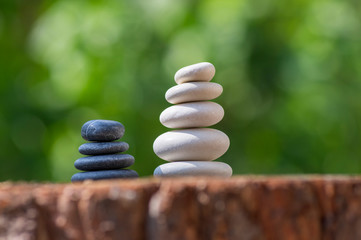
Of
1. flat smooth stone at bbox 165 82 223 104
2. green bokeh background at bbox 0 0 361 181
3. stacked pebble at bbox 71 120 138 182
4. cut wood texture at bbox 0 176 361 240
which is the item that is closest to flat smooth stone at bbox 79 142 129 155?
stacked pebble at bbox 71 120 138 182

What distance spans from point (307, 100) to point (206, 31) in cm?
132

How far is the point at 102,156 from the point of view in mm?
1796

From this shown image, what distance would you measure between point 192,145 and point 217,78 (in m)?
3.78

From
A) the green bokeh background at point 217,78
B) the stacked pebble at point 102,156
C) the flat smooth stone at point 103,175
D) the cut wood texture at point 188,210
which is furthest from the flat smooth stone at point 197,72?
the green bokeh background at point 217,78

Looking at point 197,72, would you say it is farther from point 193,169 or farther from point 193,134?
point 193,169

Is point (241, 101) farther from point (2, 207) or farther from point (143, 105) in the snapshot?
point (2, 207)

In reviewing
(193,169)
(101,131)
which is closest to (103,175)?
(101,131)

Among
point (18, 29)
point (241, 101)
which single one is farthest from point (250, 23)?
point (18, 29)

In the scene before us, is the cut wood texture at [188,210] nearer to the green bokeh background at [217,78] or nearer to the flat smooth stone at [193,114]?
the flat smooth stone at [193,114]

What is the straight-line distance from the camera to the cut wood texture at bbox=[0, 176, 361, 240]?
121cm

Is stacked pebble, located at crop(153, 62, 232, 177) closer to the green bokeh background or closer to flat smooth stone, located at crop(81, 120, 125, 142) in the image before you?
flat smooth stone, located at crop(81, 120, 125, 142)

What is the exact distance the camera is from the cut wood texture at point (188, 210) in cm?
121

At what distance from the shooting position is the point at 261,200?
1.23m

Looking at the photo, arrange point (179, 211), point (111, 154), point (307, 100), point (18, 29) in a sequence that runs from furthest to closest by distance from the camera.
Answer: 1. point (18, 29)
2. point (307, 100)
3. point (111, 154)
4. point (179, 211)
